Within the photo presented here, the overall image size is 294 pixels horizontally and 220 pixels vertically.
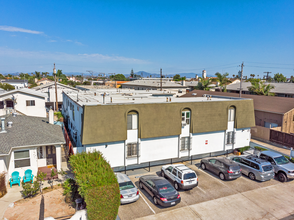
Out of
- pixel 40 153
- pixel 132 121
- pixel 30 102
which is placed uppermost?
pixel 30 102

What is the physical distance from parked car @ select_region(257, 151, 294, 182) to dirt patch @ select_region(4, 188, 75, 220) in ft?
55.6

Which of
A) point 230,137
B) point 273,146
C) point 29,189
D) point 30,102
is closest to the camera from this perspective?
point 29,189

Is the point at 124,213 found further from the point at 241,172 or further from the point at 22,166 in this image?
the point at 241,172

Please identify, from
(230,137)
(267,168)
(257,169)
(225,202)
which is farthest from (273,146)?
(225,202)

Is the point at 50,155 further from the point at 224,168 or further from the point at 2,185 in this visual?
the point at 224,168

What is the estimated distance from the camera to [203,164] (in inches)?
771

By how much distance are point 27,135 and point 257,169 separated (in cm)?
1910

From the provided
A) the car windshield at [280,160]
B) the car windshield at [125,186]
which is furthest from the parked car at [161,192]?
the car windshield at [280,160]

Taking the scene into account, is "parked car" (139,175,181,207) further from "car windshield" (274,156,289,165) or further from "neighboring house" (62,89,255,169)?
"car windshield" (274,156,289,165)

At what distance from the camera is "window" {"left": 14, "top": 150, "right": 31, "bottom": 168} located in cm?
1564

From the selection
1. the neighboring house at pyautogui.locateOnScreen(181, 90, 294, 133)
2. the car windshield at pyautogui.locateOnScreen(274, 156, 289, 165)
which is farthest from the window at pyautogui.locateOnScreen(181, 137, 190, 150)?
the neighboring house at pyautogui.locateOnScreen(181, 90, 294, 133)

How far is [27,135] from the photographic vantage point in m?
16.7

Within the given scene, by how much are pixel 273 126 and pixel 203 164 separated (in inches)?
687

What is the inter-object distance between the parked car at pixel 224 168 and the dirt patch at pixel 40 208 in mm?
11967
